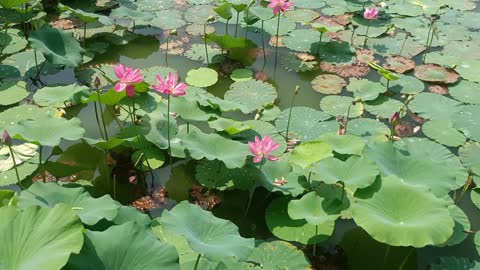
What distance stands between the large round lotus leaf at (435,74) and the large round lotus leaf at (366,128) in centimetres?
93

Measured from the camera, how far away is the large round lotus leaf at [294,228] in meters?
2.92

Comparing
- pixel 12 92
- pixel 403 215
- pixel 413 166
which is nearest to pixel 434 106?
pixel 413 166

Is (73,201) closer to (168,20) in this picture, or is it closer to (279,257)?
(279,257)

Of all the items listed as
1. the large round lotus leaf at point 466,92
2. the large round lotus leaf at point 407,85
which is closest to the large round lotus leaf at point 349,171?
the large round lotus leaf at point 407,85

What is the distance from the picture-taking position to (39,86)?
4359 mm

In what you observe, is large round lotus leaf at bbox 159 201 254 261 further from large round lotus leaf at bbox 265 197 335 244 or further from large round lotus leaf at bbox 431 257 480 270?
large round lotus leaf at bbox 431 257 480 270

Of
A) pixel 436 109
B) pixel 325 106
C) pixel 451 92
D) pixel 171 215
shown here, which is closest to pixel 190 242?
pixel 171 215

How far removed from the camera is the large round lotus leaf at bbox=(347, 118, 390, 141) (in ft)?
12.5

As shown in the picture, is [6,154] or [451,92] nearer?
[6,154]

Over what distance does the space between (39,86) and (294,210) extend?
2648mm

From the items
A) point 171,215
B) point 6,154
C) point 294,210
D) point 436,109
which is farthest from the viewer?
point 436,109

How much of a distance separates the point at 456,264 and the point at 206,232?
1.45m

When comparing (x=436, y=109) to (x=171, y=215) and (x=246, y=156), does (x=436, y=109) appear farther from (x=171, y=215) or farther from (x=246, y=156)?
(x=171, y=215)

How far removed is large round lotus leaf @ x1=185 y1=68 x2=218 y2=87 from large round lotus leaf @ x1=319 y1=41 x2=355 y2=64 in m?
1.09
